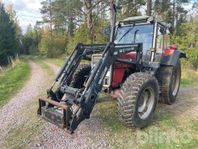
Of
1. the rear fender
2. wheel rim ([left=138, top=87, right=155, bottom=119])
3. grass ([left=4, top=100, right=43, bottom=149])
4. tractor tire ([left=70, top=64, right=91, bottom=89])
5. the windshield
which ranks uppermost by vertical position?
the windshield

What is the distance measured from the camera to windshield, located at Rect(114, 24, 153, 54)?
6055mm

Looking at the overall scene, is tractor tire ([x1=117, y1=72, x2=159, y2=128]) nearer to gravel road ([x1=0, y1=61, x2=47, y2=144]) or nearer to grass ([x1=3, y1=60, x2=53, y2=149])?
grass ([x1=3, y1=60, x2=53, y2=149])

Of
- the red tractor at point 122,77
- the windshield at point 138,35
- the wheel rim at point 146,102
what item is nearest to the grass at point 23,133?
the red tractor at point 122,77

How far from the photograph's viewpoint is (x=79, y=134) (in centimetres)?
441

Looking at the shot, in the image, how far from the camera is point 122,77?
550 centimetres

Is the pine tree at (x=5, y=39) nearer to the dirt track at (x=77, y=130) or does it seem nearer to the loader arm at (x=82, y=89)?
the dirt track at (x=77, y=130)

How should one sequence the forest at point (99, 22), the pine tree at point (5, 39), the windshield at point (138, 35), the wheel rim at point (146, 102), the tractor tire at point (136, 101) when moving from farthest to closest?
the pine tree at point (5, 39)
the forest at point (99, 22)
the windshield at point (138, 35)
the wheel rim at point (146, 102)
the tractor tire at point (136, 101)

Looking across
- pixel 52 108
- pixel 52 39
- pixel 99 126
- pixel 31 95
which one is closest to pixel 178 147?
pixel 99 126

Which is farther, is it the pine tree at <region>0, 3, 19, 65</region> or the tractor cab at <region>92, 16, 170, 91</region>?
the pine tree at <region>0, 3, 19, 65</region>

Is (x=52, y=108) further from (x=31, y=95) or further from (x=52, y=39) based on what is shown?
(x=52, y=39)

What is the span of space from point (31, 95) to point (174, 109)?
4.74m

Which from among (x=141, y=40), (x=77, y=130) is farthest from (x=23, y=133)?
(x=141, y=40)

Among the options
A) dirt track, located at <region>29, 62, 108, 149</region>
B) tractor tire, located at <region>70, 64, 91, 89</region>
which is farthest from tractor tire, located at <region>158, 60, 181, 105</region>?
dirt track, located at <region>29, 62, 108, 149</region>

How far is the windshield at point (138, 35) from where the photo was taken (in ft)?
19.9
